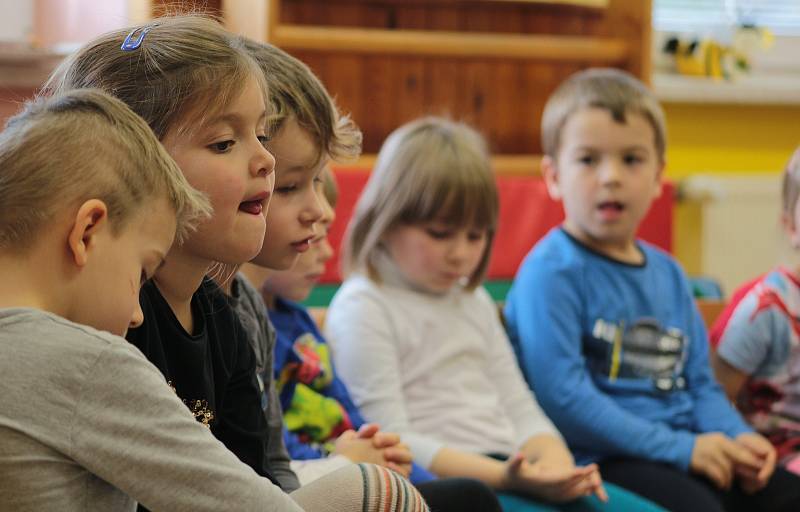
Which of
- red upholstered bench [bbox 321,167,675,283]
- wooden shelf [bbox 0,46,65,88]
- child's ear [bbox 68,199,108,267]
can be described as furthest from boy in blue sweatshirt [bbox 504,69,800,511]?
wooden shelf [bbox 0,46,65,88]

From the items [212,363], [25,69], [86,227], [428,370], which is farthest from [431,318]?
[25,69]

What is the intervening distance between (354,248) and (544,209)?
79 cm

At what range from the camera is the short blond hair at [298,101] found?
1215mm

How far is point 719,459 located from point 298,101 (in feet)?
3.18

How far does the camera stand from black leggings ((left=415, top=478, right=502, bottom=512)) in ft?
4.16

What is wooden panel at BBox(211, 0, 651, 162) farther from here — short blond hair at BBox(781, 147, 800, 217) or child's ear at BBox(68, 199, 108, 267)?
child's ear at BBox(68, 199, 108, 267)

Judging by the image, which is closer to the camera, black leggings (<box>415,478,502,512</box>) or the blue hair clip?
the blue hair clip

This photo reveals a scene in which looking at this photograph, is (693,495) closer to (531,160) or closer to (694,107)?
(531,160)

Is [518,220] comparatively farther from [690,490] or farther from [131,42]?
[131,42]

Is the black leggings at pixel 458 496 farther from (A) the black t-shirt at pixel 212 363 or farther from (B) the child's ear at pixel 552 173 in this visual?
(B) the child's ear at pixel 552 173

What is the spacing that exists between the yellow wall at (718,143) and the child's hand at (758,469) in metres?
1.31

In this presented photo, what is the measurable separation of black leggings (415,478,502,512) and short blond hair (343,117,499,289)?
511 millimetres

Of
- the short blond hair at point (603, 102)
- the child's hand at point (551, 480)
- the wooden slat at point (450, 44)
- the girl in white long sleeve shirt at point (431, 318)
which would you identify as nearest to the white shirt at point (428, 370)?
the girl in white long sleeve shirt at point (431, 318)

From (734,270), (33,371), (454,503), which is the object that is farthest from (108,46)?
(734,270)
